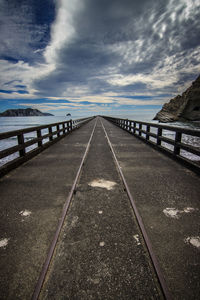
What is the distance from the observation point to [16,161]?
5.80 meters

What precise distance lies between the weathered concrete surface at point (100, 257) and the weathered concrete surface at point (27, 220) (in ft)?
0.87

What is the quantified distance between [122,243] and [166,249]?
65cm

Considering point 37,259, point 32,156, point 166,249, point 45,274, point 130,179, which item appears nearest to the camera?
point 45,274

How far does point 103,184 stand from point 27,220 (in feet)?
7.10

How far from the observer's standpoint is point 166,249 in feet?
7.34

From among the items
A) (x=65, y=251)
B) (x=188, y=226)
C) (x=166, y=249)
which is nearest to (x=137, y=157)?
(x=188, y=226)

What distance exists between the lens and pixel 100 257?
210 centimetres

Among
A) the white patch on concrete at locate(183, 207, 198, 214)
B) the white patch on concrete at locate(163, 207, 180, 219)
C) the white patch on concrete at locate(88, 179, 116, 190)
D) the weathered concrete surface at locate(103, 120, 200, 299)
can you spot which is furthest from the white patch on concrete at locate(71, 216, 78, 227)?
the white patch on concrete at locate(183, 207, 198, 214)

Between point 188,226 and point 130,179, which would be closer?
point 188,226

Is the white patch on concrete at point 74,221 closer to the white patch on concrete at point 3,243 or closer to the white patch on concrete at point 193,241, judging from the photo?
the white patch on concrete at point 3,243

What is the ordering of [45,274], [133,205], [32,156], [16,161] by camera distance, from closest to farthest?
[45,274]
[133,205]
[16,161]
[32,156]

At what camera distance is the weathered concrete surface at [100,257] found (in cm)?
169

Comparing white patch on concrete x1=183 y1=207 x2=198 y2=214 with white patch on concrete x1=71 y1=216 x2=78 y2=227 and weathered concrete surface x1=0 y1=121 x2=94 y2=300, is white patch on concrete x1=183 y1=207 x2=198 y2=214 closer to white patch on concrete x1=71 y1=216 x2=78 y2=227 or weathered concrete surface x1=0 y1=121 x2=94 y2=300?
white patch on concrete x1=71 y1=216 x2=78 y2=227

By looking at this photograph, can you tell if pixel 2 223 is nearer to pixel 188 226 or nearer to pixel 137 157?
pixel 188 226
